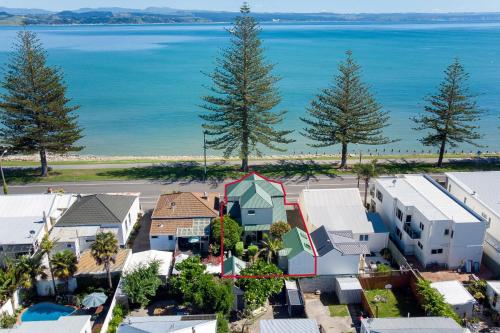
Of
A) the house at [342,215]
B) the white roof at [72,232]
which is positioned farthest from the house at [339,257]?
the white roof at [72,232]

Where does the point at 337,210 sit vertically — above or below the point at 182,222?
above

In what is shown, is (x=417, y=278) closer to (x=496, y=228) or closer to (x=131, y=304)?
(x=496, y=228)

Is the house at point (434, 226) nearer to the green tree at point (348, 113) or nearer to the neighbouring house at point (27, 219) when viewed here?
the green tree at point (348, 113)

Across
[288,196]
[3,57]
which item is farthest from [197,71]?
[288,196]

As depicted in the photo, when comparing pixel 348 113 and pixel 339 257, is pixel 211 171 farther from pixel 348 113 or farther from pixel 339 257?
pixel 339 257

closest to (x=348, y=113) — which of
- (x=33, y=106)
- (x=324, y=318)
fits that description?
(x=324, y=318)

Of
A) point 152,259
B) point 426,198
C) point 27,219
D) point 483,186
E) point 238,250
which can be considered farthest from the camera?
point 483,186
